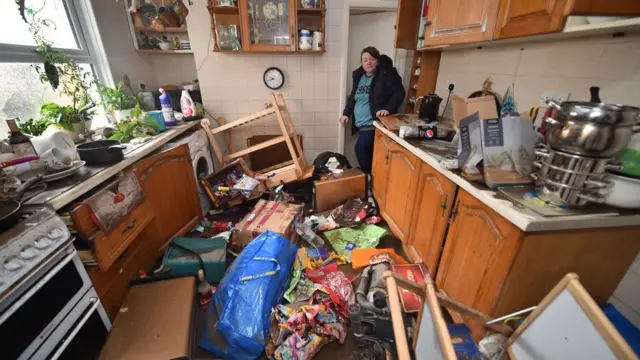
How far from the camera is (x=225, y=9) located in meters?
2.23

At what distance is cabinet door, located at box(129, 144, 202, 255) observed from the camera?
1.52m

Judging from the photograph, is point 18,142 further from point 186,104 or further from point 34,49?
point 186,104

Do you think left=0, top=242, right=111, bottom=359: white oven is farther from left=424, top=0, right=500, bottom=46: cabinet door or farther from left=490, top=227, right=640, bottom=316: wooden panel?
left=424, top=0, right=500, bottom=46: cabinet door

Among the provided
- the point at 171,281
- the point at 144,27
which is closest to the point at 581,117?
the point at 171,281

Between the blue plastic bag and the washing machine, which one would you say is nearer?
the blue plastic bag

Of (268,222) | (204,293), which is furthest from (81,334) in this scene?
(268,222)

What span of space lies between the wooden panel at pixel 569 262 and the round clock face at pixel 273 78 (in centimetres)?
241

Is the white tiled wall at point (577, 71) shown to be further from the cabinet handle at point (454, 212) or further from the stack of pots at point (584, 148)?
the cabinet handle at point (454, 212)

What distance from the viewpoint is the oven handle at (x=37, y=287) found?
0.68m

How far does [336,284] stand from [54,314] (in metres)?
1.20

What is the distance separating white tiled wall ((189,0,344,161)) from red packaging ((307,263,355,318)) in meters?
1.67

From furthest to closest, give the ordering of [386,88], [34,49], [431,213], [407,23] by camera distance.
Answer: [386,88], [407,23], [34,49], [431,213]

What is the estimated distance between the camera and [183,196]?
1.89 metres

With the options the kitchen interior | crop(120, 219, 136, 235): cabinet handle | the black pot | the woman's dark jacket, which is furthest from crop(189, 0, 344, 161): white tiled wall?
crop(120, 219, 136, 235): cabinet handle
